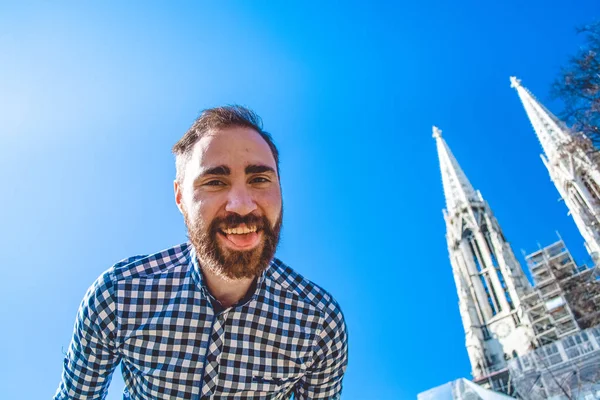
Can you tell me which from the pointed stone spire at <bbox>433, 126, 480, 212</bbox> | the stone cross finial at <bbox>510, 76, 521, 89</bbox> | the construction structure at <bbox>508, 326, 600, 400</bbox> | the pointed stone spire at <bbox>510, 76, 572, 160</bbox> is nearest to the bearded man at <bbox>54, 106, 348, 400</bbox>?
the construction structure at <bbox>508, 326, 600, 400</bbox>

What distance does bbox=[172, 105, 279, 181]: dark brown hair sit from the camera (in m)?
2.14

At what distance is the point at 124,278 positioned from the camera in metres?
2.03

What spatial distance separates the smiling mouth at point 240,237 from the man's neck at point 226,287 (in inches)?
9.2

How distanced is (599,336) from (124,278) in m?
30.6

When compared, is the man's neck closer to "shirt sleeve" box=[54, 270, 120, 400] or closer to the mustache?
the mustache

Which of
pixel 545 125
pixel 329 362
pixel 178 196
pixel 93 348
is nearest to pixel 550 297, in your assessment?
pixel 545 125

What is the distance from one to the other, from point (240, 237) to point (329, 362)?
83cm

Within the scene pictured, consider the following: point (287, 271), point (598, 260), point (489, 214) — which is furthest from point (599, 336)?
point (287, 271)

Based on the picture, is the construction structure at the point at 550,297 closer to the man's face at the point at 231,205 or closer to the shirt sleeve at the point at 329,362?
the shirt sleeve at the point at 329,362

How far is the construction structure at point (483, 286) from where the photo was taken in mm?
38875

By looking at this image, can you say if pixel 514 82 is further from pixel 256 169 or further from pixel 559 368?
pixel 256 169

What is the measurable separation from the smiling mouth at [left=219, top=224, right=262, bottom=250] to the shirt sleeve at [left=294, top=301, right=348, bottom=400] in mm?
610

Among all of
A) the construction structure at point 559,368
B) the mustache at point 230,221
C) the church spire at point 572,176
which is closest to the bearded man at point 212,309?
the mustache at point 230,221

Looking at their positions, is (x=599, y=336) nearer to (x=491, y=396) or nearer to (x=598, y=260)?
(x=598, y=260)
